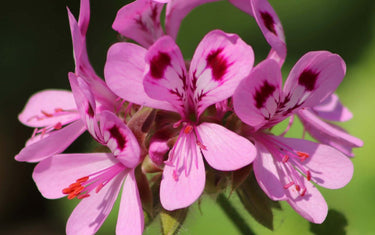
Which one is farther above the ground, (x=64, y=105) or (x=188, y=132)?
(x=188, y=132)

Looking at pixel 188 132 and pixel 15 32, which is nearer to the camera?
pixel 188 132

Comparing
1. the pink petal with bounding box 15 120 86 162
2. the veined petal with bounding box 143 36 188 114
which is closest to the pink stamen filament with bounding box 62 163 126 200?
the pink petal with bounding box 15 120 86 162

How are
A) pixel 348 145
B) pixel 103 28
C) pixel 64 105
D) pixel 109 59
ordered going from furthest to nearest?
pixel 103 28, pixel 64 105, pixel 348 145, pixel 109 59

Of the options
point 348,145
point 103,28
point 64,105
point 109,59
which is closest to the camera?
point 109,59

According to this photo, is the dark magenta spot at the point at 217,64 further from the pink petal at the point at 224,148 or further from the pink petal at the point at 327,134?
the pink petal at the point at 327,134

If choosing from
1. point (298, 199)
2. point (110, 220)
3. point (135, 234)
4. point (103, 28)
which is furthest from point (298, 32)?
point (135, 234)

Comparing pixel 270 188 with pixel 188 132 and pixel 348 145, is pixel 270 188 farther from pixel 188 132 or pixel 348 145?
pixel 348 145
